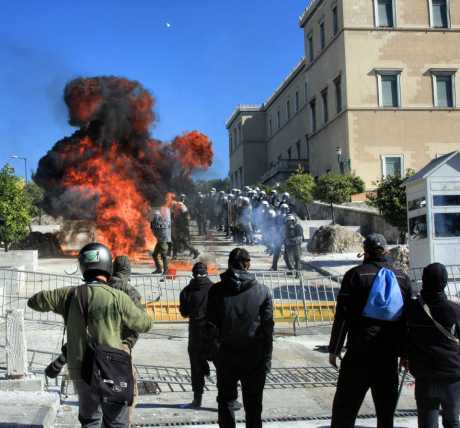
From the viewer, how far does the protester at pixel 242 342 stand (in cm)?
456

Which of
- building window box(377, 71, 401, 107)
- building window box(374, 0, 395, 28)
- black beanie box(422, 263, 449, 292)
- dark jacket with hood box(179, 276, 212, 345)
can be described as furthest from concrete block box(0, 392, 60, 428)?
building window box(374, 0, 395, 28)

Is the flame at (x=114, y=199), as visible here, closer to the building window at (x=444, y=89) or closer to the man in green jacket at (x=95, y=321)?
the man in green jacket at (x=95, y=321)

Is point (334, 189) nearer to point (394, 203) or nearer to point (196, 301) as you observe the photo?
point (394, 203)

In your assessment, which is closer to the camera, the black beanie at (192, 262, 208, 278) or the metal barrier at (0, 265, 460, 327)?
the black beanie at (192, 262, 208, 278)

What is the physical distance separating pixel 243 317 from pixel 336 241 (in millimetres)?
17483

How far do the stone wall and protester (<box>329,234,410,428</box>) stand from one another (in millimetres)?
20184

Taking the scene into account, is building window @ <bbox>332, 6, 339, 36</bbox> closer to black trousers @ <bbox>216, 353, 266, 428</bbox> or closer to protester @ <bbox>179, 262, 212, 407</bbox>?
protester @ <bbox>179, 262, 212, 407</bbox>

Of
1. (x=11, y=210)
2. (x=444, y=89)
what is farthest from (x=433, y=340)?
(x=444, y=89)

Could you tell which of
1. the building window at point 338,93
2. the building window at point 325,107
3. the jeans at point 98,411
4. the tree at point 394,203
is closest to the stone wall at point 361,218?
the tree at point 394,203

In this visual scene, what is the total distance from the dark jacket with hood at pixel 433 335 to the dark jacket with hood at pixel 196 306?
2400mm

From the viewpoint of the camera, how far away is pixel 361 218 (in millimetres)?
27781

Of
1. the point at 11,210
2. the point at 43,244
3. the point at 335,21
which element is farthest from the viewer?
the point at 335,21

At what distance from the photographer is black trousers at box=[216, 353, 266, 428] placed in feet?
15.0


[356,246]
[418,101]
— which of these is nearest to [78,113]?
[356,246]
